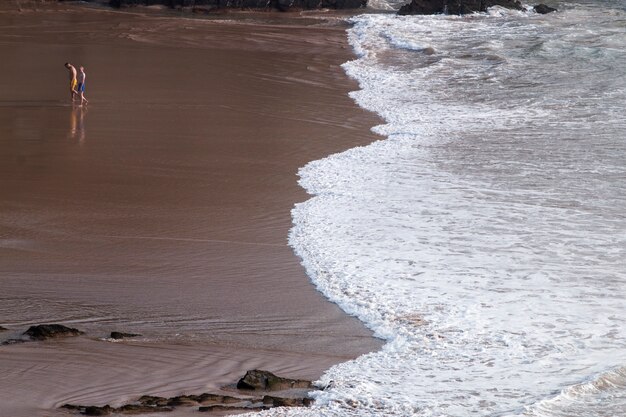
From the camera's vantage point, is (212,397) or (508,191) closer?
(212,397)

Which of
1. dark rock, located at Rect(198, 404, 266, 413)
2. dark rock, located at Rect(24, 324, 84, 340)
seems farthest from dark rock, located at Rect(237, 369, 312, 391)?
dark rock, located at Rect(24, 324, 84, 340)

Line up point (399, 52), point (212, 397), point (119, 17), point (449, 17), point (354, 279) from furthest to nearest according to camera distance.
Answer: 1. point (449, 17)
2. point (119, 17)
3. point (399, 52)
4. point (354, 279)
5. point (212, 397)

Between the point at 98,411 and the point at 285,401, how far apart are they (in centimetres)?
124

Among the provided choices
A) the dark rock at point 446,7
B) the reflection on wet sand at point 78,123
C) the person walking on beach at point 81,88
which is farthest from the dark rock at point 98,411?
the dark rock at point 446,7

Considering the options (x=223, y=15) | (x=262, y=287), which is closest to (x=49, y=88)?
(x=262, y=287)

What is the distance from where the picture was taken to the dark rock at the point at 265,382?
21.0 feet

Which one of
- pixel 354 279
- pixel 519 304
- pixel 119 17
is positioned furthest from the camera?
pixel 119 17

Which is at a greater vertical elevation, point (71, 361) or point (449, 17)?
point (449, 17)

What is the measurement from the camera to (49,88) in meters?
18.8

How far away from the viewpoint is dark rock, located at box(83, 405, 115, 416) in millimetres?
5809

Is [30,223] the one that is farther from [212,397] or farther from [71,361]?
[212,397]

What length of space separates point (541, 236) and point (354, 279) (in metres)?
2.49

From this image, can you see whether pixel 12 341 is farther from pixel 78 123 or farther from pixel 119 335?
pixel 78 123

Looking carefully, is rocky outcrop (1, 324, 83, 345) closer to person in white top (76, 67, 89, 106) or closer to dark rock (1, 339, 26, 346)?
dark rock (1, 339, 26, 346)
